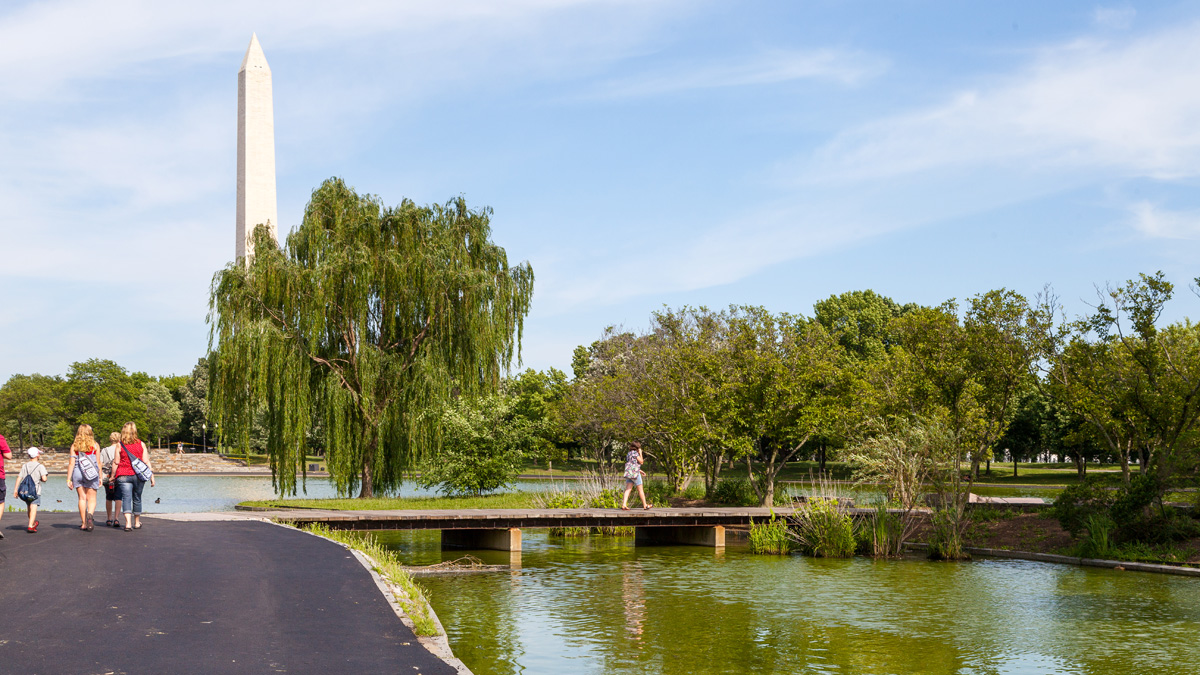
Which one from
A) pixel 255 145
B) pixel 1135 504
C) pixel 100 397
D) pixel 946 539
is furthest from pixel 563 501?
pixel 100 397

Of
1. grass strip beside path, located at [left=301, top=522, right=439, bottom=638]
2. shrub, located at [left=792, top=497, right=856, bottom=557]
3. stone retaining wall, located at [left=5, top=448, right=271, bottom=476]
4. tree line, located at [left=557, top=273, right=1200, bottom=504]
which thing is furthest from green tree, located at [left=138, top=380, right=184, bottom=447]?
grass strip beside path, located at [left=301, top=522, right=439, bottom=638]

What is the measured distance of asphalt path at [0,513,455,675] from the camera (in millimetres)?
8227

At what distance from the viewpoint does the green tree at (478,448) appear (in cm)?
3381

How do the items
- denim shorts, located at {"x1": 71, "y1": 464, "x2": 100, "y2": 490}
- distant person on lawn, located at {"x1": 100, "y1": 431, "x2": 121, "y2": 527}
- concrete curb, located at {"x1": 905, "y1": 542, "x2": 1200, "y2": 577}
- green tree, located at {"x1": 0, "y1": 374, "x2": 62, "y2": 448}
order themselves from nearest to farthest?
denim shorts, located at {"x1": 71, "y1": 464, "x2": 100, "y2": 490}
distant person on lawn, located at {"x1": 100, "y1": 431, "x2": 121, "y2": 527}
concrete curb, located at {"x1": 905, "y1": 542, "x2": 1200, "y2": 577}
green tree, located at {"x1": 0, "y1": 374, "x2": 62, "y2": 448}

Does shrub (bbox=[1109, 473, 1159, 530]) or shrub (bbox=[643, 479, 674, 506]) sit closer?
shrub (bbox=[1109, 473, 1159, 530])

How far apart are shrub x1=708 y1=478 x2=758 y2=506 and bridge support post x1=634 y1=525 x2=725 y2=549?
478 cm

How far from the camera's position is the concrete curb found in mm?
20344

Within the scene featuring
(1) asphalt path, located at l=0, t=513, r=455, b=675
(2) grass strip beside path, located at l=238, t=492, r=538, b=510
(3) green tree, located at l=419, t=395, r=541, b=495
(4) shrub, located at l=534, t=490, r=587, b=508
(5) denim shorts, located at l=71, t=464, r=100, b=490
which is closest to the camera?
(1) asphalt path, located at l=0, t=513, r=455, b=675

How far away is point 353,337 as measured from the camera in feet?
104

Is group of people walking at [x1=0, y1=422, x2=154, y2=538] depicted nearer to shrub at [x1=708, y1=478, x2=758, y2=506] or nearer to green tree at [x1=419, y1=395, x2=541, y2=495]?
green tree at [x1=419, y1=395, x2=541, y2=495]

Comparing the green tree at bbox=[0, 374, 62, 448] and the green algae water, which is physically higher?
the green tree at bbox=[0, 374, 62, 448]

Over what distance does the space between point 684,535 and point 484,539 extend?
225 inches

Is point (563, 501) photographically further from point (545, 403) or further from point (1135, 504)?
point (545, 403)

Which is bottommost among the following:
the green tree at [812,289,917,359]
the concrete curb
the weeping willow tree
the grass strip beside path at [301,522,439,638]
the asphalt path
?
the concrete curb
